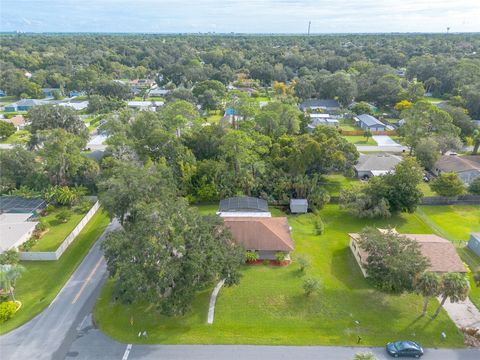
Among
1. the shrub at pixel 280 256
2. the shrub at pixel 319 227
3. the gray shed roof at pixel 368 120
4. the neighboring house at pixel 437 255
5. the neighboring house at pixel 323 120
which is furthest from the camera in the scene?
the neighboring house at pixel 323 120

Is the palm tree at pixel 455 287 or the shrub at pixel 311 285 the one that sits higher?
the palm tree at pixel 455 287

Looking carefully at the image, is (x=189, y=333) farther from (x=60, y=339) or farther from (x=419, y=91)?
Answer: (x=419, y=91)

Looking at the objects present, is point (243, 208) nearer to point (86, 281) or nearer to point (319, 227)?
point (319, 227)

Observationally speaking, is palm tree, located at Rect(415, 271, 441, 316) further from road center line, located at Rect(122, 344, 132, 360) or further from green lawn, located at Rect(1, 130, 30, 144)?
green lawn, located at Rect(1, 130, 30, 144)

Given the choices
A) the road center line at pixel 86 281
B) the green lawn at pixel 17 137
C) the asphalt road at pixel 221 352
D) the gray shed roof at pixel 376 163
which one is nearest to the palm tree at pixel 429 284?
the asphalt road at pixel 221 352

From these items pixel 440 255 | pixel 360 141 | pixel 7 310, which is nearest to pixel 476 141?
pixel 360 141

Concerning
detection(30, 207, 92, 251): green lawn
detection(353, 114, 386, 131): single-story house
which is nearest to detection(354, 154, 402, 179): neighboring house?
detection(353, 114, 386, 131): single-story house

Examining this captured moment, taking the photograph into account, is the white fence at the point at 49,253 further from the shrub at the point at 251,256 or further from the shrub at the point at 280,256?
the shrub at the point at 280,256
